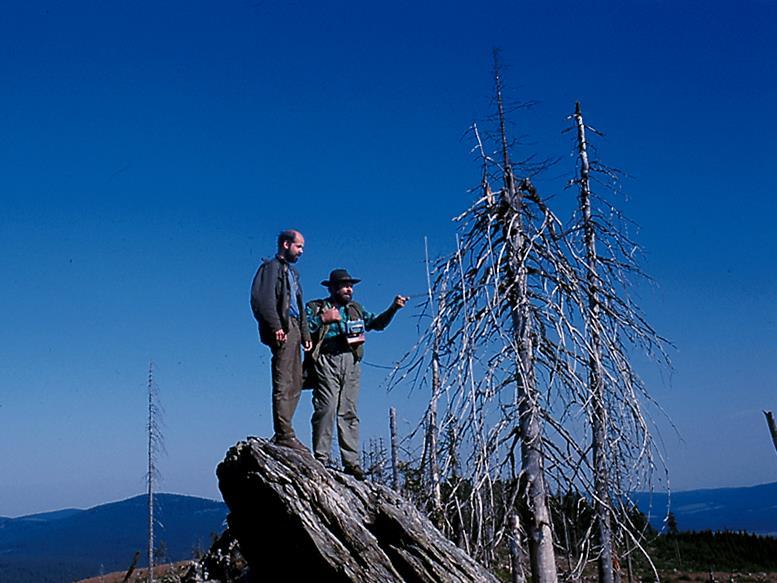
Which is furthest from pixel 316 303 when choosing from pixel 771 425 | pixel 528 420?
pixel 771 425

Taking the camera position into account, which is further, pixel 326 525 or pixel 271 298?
pixel 271 298

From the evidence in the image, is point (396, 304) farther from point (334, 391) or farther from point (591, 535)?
point (591, 535)

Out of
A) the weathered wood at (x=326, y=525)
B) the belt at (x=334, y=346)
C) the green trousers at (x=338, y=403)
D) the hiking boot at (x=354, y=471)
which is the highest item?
the belt at (x=334, y=346)

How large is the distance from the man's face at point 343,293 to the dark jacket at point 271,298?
77 centimetres

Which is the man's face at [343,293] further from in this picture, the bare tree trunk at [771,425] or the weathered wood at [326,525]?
the bare tree trunk at [771,425]

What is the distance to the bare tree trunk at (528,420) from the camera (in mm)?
7844

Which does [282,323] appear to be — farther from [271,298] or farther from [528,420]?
[528,420]

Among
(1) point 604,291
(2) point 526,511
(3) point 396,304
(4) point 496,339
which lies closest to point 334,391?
(3) point 396,304

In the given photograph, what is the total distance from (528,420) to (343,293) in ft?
7.86

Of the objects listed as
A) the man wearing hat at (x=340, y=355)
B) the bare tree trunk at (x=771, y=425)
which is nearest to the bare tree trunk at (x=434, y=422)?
the man wearing hat at (x=340, y=355)

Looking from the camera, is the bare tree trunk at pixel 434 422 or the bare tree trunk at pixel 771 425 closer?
the bare tree trunk at pixel 434 422

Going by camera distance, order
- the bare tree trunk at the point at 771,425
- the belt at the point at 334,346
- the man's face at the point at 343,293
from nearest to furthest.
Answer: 1. the belt at the point at 334,346
2. the man's face at the point at 343,293
3. the bare tree trunk at the point at 771,425

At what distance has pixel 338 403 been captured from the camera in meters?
8.55

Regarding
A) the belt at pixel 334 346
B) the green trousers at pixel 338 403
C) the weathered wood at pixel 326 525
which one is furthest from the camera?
the belt at pixel 334 346
